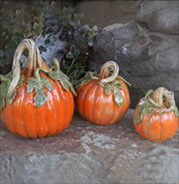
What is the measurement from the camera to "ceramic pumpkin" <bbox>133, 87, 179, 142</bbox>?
1.63m

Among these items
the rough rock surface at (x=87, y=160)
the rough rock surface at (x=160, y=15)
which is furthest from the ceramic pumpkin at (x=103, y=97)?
the rough rock surface at (x=160, y=15)

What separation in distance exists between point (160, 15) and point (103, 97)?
94 centimetres

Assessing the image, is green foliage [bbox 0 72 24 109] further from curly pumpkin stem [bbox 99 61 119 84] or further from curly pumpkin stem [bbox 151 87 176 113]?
curly pumpkin stem [bbox 151 87 176 113]

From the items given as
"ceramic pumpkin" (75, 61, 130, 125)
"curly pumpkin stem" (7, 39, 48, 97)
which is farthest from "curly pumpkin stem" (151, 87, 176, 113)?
"curly pumpkin stem" (7, 39, 48, 97)

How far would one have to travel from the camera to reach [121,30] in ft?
8.03

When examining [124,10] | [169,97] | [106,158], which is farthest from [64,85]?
[124,10]

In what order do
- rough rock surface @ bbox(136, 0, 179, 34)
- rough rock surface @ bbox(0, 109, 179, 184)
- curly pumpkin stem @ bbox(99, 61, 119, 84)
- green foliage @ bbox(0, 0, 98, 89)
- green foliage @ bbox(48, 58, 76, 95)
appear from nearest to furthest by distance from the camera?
rough rock surface @ bbox(0, 109, 179, 184) → green foliage @ bbox(48, 58, 76, 95) → curly pumpkin stem @ bbox(99, 61, 119, 84) → rough rock surface @ bbox(136, 0, 179, 34) → green foliage @ bbox(0, 0, 98, 89)

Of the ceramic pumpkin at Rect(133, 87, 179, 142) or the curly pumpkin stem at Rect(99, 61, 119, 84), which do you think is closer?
the ceramic pumpkin at Rect(133, 87, 179, 142)

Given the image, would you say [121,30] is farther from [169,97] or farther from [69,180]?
[69,180]

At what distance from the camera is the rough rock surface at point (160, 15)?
7.24 ft

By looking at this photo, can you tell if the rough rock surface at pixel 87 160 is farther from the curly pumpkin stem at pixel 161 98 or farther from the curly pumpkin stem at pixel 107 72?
the curly pumpkin stem at pixel 107 72

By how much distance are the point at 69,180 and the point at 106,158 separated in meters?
0.24

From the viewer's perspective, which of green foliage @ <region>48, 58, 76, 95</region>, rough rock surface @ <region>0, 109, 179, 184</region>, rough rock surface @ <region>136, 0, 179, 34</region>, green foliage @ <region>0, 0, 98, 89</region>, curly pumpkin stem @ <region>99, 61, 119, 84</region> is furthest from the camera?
green foliage @ <region>0, 0, 98, 89</region>

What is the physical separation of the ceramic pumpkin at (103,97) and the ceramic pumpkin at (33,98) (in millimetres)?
203
